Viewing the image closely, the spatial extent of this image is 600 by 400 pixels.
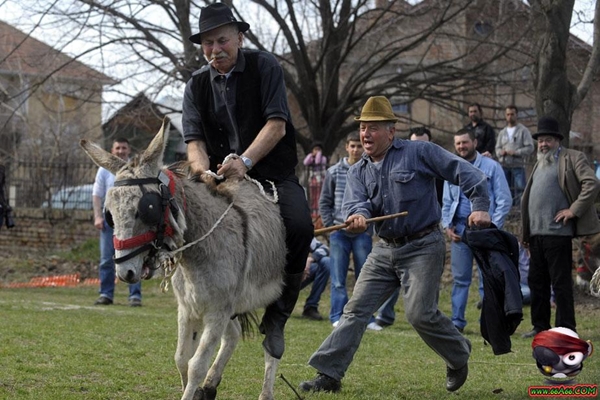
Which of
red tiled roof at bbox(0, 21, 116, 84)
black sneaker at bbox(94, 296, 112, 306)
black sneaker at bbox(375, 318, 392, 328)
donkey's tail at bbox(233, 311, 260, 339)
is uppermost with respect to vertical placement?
red tiled roof at bbox(0, 21, 116, 84)

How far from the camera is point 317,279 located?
1341cm

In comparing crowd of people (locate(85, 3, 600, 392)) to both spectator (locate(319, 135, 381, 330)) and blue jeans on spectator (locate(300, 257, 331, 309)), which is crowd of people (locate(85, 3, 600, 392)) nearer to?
spectator (locate(319, 135, 381, 330))

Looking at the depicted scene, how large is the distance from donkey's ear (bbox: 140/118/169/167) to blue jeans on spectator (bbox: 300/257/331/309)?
7.66 m

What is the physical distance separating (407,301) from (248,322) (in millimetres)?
1277

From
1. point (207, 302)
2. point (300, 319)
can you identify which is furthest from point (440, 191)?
point (207, 302)

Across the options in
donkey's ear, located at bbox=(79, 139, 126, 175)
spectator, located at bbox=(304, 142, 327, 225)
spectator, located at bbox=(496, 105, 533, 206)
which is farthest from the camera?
spectator, located at bbox=(304, 142, 327, 225)

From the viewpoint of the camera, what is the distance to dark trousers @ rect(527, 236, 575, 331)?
10.5 m

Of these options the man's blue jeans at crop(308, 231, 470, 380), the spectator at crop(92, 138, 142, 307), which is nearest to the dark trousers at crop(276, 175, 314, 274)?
the man's blue jeans at crop(308, 231, 470, 380)

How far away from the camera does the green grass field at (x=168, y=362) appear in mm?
7066

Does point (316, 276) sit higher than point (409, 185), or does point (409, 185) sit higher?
point (409, 185)

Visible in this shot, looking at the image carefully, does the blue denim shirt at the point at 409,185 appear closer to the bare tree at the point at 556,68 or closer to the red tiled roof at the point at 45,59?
the bare tree at the point at 556,68

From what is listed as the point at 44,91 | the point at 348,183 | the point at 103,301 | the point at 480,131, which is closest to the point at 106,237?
the point at 103,301

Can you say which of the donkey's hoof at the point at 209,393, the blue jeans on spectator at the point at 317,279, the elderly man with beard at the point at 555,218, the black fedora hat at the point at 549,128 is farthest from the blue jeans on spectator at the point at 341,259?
the donkey's hoof at the point at 209,393

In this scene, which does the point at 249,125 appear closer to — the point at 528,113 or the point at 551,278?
the point at 551,278
